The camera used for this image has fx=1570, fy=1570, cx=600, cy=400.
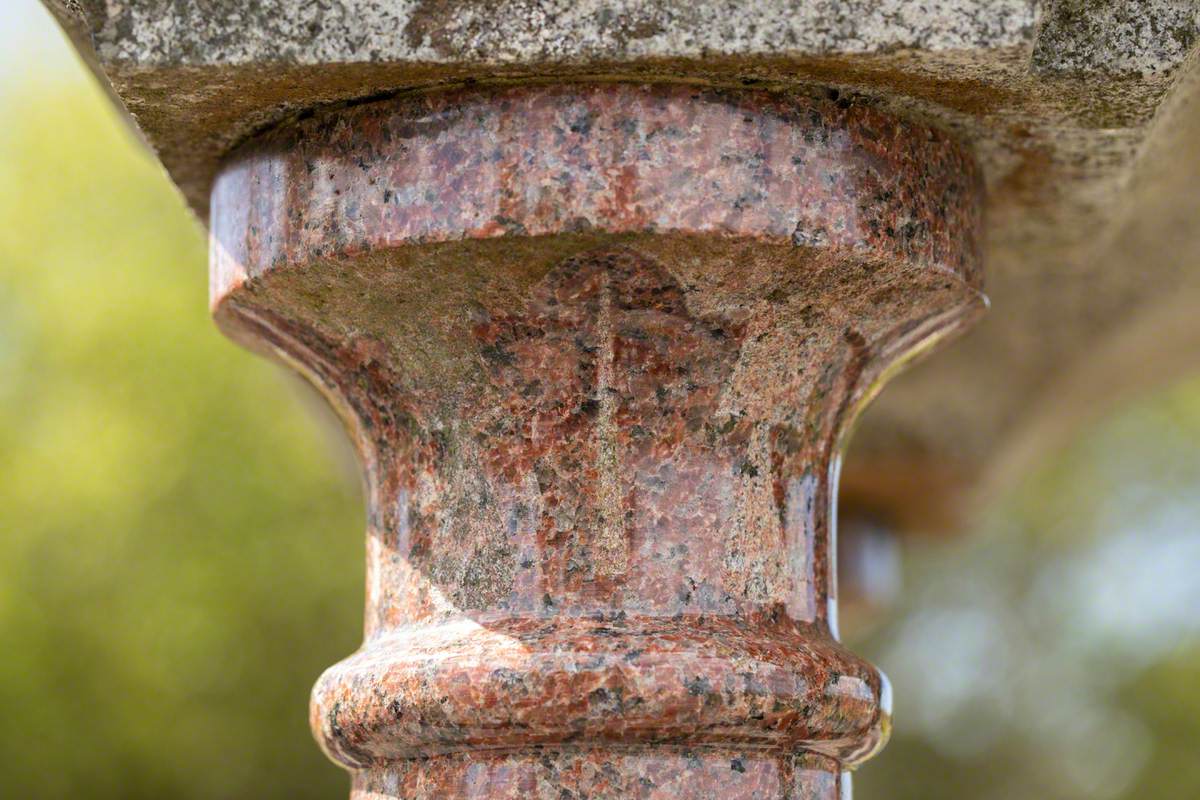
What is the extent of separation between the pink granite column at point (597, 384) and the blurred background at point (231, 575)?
23.6ft

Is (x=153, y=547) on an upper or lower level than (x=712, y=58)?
upper

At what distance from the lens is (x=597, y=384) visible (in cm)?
87

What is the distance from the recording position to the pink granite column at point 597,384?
81cm

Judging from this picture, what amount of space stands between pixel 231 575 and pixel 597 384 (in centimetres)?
781

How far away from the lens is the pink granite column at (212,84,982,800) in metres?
0.81

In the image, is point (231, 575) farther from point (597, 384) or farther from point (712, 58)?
point (712, 58)

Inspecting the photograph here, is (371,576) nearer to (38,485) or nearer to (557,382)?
(557,382)

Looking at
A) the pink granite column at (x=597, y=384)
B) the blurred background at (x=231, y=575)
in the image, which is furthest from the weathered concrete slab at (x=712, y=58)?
the blurred background at (x=231, y=575)

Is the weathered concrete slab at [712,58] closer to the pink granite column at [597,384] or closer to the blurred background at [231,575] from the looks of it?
the pink granite column at [597,384]

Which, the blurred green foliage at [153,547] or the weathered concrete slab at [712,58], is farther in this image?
the blurred green foliage at [153,547]

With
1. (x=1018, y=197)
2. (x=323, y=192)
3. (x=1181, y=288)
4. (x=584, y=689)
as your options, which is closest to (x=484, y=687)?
(x=584, y=689)

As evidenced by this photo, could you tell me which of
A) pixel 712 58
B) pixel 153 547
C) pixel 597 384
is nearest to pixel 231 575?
pixel 153 547

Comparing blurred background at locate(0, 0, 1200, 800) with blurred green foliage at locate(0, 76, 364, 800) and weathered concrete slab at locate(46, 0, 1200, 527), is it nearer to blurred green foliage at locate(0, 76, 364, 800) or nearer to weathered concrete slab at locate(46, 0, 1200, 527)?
blurred green foliage at locate(0, 76, 364, 800)

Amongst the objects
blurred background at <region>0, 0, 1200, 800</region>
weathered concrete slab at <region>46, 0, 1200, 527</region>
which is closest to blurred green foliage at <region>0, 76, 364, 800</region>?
blurred background at <region>0, 0, 1200, 800</region>
